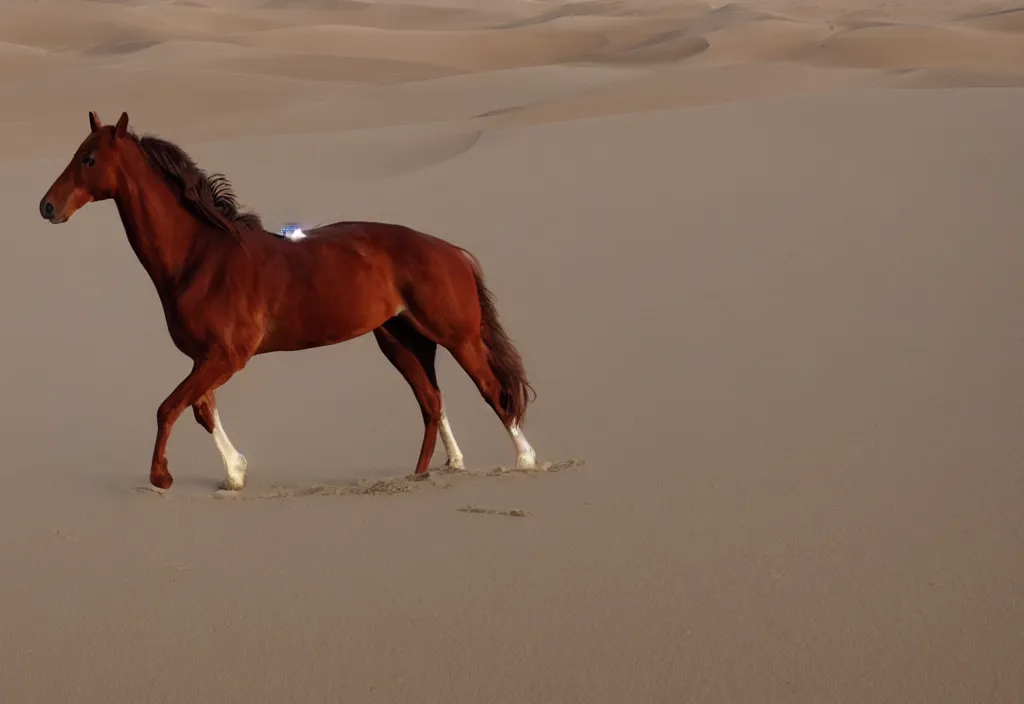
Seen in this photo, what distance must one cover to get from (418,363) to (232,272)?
1050 mm

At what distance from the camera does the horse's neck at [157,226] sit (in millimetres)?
5723

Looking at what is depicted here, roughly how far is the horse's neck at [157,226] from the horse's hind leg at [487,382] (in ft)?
4.12

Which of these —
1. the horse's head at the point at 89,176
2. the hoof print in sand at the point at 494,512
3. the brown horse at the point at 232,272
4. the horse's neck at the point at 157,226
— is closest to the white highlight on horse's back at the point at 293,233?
the brown horse at the point at 232,272

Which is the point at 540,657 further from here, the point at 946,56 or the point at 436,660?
the point at 946,56

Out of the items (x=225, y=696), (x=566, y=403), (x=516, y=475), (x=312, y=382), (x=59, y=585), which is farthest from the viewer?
(x=312, y=382)

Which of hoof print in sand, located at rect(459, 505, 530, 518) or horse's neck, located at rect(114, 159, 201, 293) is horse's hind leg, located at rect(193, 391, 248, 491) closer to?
horse's neck, located at rect(114, 159, 201, 293)

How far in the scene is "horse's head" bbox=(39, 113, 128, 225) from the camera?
5.59 metres

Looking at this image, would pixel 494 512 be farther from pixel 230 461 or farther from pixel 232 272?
pixel 232 272

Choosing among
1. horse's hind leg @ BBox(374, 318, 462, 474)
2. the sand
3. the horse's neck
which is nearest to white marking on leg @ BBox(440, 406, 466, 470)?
horse's hind leg @ BBox(374, 318, 462, 474)

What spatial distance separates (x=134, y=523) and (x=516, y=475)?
5.49 ft

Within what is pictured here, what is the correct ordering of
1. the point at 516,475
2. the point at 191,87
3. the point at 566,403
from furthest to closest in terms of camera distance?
the point at 191,87 < the point at 566,403 < the point at 516,475

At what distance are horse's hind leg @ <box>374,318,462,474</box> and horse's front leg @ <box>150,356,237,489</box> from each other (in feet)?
2.96

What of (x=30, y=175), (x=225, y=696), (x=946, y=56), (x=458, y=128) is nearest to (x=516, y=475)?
(x=225, y=696)

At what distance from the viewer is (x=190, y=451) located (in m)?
6.91
